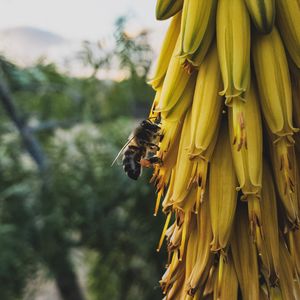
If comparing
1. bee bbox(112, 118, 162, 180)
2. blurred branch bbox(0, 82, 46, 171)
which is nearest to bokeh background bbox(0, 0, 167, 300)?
blurred branch bbox(0, 82, 46, 171)

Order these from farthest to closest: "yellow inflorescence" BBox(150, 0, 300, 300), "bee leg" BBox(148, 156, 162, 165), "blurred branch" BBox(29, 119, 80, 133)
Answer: "blurred branch" BBox(29, 119, 80, 133), "bee leg" BBox(148, 156, 162, 165), "yellow inflorescence" BBox(150, 0, 300, 300)

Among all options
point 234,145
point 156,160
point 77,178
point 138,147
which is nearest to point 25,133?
point 77,178

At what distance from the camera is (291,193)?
1210mm

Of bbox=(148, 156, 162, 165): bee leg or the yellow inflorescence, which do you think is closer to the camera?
the yellow inflorescence

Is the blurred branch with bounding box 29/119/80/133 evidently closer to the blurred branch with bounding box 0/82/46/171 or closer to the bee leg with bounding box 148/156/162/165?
the blurred branch with bounding box 0/82/46/171

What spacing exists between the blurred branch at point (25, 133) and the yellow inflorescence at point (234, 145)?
3147mm

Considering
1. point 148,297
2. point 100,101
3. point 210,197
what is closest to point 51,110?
point 100,101

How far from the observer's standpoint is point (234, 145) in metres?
1.17

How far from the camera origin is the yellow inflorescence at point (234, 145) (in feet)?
3.81

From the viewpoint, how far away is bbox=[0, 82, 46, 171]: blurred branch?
428cm

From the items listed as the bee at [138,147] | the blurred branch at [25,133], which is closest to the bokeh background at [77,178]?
the blurred branch at [25,133]

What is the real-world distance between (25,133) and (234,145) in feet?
11.2

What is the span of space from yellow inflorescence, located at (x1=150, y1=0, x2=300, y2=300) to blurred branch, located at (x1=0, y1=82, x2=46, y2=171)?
3.15 metres

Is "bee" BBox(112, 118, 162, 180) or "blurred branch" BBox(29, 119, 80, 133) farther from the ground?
"blurred branch" BBox(29, 119, 80, 133)
